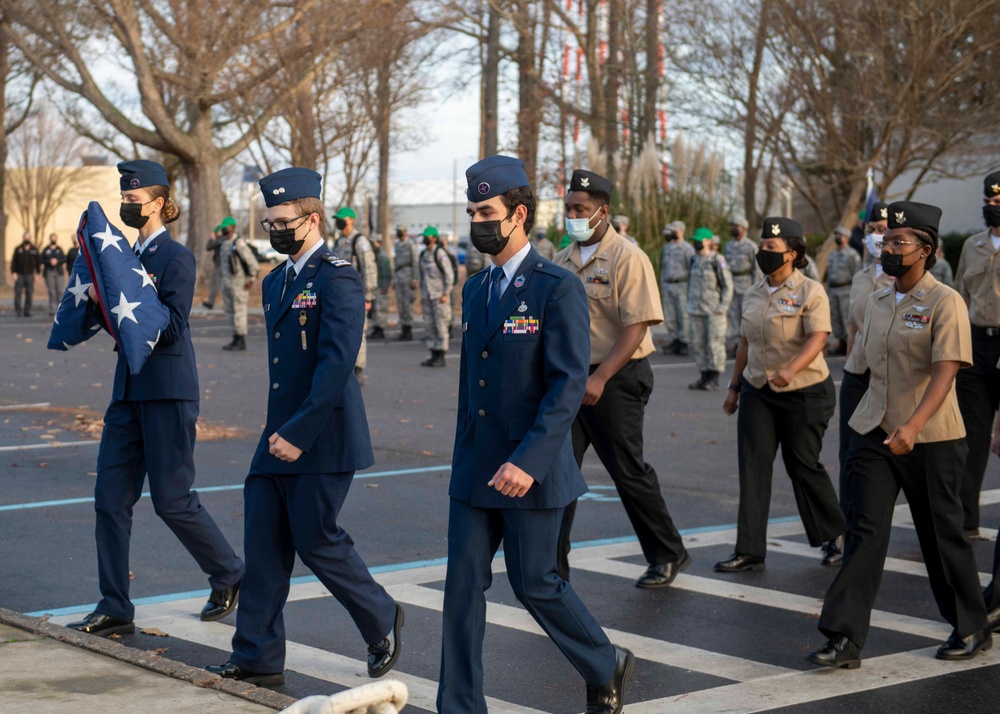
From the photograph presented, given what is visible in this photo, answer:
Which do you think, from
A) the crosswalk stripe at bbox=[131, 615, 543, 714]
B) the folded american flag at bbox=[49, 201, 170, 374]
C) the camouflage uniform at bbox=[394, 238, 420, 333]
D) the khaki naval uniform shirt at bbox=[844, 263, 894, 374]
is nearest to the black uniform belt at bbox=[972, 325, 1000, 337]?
the khaki naval uniform shirt at bbox=[844, 263, 894, 374]

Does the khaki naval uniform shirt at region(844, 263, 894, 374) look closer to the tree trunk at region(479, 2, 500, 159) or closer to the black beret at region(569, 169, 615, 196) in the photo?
the black beret at region(569, 169, 615, 196)

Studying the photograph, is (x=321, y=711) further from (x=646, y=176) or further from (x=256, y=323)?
(x=256, y=323)

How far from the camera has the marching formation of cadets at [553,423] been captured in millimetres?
4719

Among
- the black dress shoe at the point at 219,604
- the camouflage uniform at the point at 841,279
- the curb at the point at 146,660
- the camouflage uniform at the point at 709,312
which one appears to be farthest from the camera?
the camouflage uniform at the point at 841,279

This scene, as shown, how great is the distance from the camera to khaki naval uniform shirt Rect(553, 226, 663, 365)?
23.2 feet

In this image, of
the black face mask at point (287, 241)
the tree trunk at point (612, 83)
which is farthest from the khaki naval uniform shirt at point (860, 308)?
the tree trunk at point (612, 83)

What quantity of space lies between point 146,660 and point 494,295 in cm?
193

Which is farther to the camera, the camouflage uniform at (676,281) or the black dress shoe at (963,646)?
the camouflage uniform at (676,281)

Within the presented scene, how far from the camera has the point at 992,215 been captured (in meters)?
7.63

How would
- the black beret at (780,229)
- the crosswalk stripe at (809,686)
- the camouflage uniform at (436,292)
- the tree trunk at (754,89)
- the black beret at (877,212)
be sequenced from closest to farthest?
the crosswalk stripe at (809,686)
the black beret at (780,229)
the black beret at (877,212)
the camouflage uniform at (436,292)
the tree trunk at (754,89)

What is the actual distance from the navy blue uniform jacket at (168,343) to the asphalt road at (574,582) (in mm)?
1062

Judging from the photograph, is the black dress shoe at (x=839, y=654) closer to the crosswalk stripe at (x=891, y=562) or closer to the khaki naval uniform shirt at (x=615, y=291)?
the crosswalk stripe at (x=891, y=562)

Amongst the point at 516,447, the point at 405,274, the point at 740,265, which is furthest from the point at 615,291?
the point at 405,274

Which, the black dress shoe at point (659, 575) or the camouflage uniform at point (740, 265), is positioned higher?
the camouflage uniform at point (740, 265)
